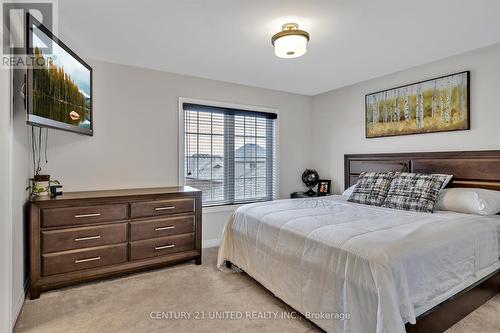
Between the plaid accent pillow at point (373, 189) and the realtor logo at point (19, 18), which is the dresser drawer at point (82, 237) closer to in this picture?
the realtor logo at point (19, 18)

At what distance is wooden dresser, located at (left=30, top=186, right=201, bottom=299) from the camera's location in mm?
2316

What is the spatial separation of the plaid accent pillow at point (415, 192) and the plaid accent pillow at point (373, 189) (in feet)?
0.24

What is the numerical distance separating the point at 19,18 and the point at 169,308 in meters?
2.52

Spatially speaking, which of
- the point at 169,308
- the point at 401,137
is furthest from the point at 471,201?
the point at 169,308

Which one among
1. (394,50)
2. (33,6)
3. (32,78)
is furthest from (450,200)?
(33,6)

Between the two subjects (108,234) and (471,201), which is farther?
(108,234)

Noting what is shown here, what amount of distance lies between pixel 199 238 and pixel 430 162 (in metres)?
2.83

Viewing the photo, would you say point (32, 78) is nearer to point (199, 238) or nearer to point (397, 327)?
point (199, 238)

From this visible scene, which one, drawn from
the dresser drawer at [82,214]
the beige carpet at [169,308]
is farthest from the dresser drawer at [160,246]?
the dresser drawer at [82,214]

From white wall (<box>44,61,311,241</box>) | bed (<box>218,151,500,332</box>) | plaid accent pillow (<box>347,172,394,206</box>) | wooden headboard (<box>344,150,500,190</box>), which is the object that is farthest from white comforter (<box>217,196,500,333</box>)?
white wall (<box>44,61,311,241</box>)

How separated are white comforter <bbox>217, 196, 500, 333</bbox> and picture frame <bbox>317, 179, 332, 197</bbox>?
1.69 meters

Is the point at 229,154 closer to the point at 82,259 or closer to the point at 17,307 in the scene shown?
the point at 82,259

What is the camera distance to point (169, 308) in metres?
2.15

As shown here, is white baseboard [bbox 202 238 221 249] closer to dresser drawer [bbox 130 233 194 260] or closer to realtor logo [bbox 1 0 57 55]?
dresser drawer [bbox 130 233 194 260]
